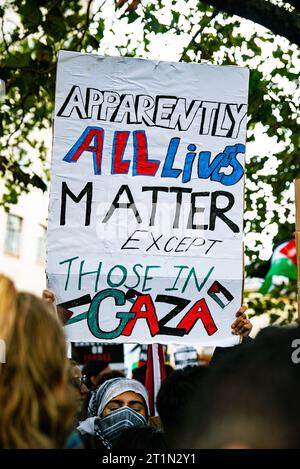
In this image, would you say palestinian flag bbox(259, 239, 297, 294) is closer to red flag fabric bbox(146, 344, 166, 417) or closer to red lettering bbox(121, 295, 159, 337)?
red flag fabric bbox(146, 344, 166, 417)

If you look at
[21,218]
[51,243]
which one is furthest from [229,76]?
[21,218]

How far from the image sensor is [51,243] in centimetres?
415

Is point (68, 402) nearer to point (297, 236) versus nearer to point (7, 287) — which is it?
point (7, 287)

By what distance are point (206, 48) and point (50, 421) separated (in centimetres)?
582

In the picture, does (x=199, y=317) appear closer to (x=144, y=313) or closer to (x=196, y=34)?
(x=144, y=313)

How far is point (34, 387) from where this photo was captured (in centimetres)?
163

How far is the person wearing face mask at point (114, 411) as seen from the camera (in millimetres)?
3820

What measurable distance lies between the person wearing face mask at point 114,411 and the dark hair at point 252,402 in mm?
2307

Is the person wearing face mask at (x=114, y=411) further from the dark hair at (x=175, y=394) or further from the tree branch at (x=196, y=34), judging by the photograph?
the tree branch at (x=196, y=34)

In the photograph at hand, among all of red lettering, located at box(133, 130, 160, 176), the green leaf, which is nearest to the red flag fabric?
red lettering, located at box(133, 130, 160, 176)

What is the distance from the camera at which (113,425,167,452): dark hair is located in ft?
9.82

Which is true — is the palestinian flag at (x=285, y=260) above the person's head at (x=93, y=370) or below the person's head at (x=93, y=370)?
above

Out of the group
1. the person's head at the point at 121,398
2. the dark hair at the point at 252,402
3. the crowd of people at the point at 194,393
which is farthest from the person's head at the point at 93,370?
the dark hair at the point at 252,402

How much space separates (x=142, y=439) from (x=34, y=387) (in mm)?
1499
